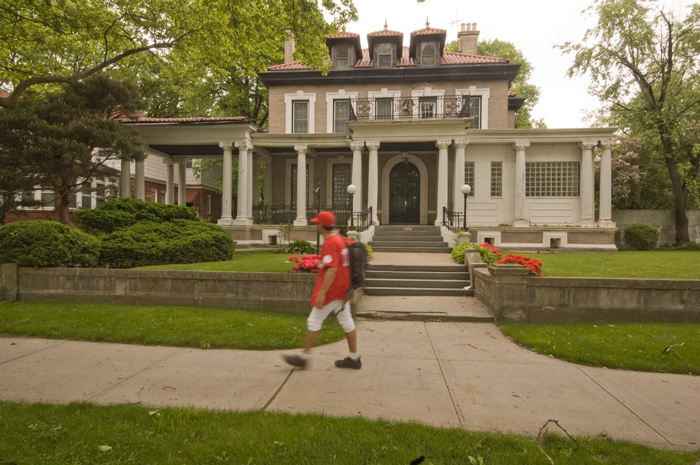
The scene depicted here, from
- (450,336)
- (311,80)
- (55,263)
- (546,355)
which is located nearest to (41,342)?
(55,263)

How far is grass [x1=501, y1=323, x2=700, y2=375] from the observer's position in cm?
522

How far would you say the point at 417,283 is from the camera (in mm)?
9828

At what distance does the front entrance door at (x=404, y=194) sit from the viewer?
834 inches

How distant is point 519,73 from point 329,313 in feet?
116

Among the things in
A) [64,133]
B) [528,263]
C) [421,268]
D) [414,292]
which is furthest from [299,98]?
[528,263]

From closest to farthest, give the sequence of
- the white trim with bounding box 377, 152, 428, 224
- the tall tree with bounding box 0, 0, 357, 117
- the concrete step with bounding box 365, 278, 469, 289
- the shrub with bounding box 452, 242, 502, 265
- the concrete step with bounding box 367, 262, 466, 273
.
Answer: the tall tree with bounding box 0, 0, 357, 117 < the concrete step with bounding box 365, 278, 469, 289 < the shrub with bounding box 452, 242, 502, 265 < the concrete step with bounding box 367, 262, 466, 273 < the white trim with bounding box 377, 152, 428, 224

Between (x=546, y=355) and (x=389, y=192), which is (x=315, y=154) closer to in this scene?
(x=389, y=192)

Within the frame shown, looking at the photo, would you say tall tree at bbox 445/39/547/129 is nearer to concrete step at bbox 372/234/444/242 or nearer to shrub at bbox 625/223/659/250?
shrub at bbox 625/223/659/250

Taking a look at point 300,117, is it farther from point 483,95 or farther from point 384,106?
point 483,95

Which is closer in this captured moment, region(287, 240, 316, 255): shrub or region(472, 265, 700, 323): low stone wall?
region(472, 265, 700, 323): low stone wall

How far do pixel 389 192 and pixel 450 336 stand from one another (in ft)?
50.2

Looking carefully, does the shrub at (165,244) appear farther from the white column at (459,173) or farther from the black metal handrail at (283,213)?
the white column at (459,173)

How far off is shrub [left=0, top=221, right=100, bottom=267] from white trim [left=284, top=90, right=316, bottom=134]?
47.2ft

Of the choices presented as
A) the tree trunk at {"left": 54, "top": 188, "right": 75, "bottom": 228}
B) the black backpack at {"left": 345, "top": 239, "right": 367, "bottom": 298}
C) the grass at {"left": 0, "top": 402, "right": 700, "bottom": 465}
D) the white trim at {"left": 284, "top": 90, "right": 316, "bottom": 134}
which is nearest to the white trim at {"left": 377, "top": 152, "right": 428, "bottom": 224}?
the white trim at {"left": 284, "top": 90, "right": 316, "bottom": 134}
